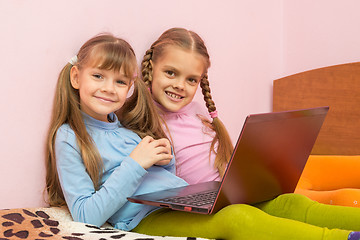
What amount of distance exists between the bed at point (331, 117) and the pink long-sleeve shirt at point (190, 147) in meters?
0.37

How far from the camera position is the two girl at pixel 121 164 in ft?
2.91

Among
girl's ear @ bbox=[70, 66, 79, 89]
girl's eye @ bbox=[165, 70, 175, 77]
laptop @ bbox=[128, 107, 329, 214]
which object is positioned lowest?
laptop @ bbox=[128, 107, 329, 214]

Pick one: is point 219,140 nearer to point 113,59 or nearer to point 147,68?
point 147,68

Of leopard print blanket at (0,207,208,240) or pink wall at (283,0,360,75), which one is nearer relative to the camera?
leopard print blanket at (0,207,208,240)

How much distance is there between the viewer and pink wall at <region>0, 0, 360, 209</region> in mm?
1043

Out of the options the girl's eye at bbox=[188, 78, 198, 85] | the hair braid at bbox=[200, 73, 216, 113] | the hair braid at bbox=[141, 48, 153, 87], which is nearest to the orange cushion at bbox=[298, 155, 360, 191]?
the hair braid at bbox=[200, 73, 216, 113]

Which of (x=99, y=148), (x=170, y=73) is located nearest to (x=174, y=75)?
(x=170, y=73)

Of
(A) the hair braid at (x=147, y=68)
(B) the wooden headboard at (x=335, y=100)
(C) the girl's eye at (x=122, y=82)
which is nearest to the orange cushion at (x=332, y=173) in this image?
(B) the wooden headboard at (x=335, y=100)

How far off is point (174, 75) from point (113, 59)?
0.28 m

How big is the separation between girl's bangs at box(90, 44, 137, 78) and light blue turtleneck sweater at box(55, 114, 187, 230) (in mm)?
131

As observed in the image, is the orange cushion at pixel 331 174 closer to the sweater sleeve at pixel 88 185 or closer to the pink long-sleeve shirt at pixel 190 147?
the pink long-sleeve shirt at pixel 190 147

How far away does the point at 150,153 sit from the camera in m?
1.08

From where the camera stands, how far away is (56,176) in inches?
43.1

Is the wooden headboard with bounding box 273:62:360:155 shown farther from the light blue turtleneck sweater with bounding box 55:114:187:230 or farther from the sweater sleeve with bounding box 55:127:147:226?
the sweater sleeve with bounding box 55:127:147:226
